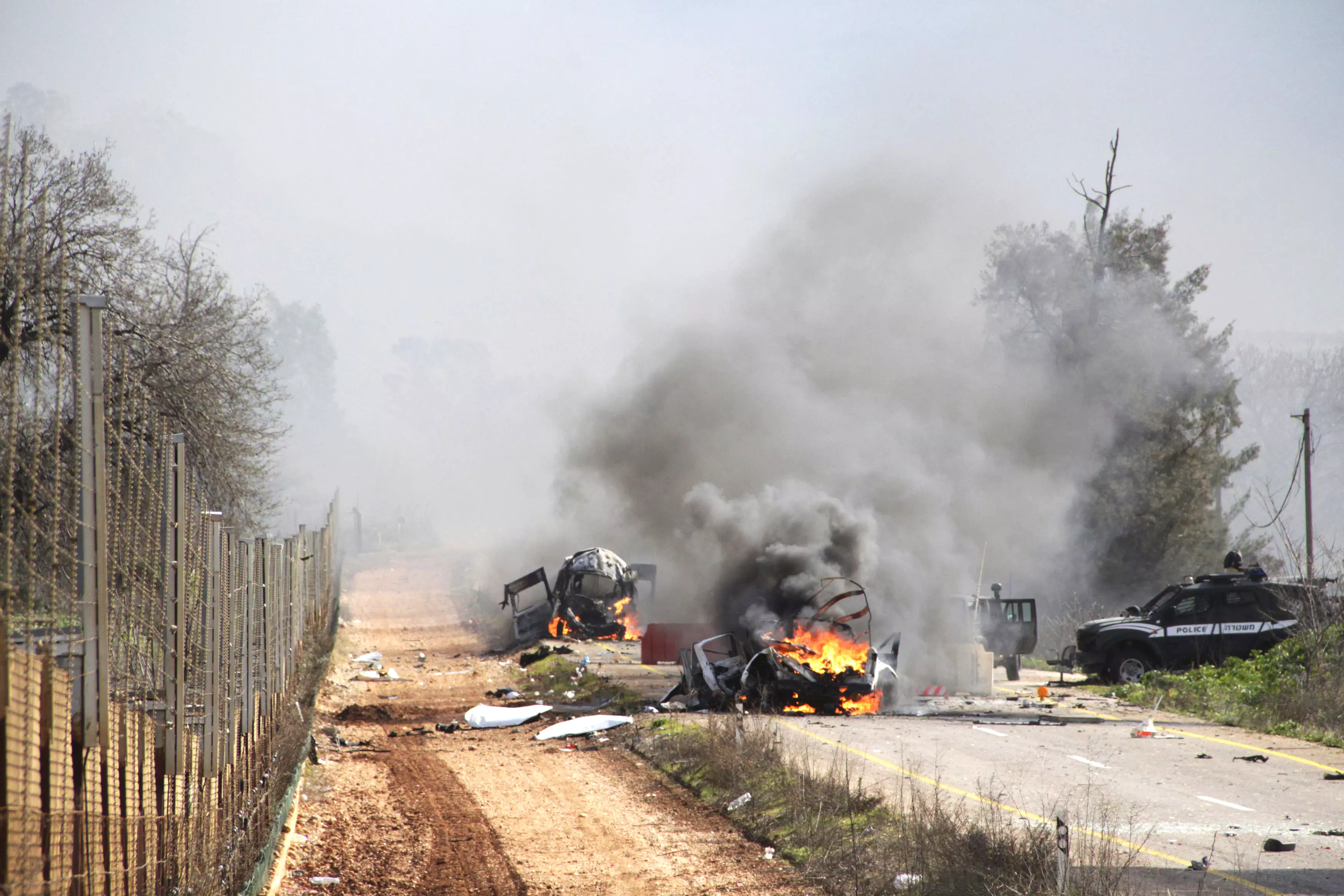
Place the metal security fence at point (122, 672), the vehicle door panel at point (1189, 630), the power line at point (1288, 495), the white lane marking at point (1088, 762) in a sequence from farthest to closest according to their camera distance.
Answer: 1. the vehicle door panel at point (1189, 630)
2. the power line at point (1288, 495)
3. the white lane marking at point (1088, 762)
4. the metal security fence at point (122, 672)

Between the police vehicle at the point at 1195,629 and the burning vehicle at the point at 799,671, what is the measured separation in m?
5.96

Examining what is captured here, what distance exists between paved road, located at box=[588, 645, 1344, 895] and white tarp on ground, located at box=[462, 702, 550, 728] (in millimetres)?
3725

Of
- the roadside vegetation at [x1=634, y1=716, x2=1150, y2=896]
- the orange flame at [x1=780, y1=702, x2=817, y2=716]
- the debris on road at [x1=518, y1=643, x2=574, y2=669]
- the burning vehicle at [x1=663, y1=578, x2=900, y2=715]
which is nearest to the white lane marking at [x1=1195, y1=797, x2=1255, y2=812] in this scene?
the roadside vegetation at [x1=634, y1=716, x2=1150, y2=896]

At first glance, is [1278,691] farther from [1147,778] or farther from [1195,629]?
[1147,778]

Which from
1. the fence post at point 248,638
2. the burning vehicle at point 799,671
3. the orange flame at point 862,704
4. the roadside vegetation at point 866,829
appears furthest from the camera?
the orange flame at point 862,704

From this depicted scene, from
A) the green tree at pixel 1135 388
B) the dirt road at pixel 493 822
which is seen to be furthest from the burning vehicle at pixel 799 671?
the green tree at pixel 1135 388

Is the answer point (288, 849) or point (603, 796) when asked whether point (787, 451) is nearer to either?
point (603, 796)

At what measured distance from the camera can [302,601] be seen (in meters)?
15.5

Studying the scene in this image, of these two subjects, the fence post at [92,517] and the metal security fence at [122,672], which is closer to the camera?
the metal security fence at [122,672]

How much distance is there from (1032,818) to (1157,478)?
34.7 m

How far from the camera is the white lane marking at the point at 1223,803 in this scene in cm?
991

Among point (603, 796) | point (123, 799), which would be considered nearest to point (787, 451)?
point (603, 796)

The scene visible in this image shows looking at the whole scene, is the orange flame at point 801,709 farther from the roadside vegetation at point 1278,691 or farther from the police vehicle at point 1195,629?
the police vehicle at point 1195,629

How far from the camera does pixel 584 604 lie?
2670 cm
